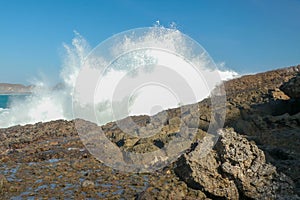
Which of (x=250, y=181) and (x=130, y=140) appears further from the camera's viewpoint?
(x=130, y=140)

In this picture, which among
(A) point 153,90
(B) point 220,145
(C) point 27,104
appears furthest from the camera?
(C) point 27,104

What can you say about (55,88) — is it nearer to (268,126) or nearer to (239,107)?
(239,107)

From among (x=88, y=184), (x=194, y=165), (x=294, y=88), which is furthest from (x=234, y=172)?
(x=294, y=88)

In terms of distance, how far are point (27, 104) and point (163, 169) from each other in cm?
4046

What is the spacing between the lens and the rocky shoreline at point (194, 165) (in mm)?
8516

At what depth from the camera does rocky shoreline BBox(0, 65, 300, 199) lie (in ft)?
27.9

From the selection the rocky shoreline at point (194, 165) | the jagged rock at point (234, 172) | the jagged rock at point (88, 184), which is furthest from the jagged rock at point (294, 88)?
the jagged rock at point (88, 184)

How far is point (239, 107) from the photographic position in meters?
20.4

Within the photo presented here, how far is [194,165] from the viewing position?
9117mm

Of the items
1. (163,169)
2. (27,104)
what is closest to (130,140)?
(163,169)

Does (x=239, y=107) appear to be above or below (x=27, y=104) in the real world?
below

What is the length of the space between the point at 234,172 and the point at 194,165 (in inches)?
43.9

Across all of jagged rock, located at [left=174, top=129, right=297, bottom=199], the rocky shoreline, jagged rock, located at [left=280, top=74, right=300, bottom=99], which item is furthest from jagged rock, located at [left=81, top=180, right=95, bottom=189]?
jagged rock, located at [left=280, top=74, right=300, bottom=99]

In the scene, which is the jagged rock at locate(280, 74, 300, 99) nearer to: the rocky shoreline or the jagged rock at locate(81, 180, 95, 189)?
the rocky shoreline
